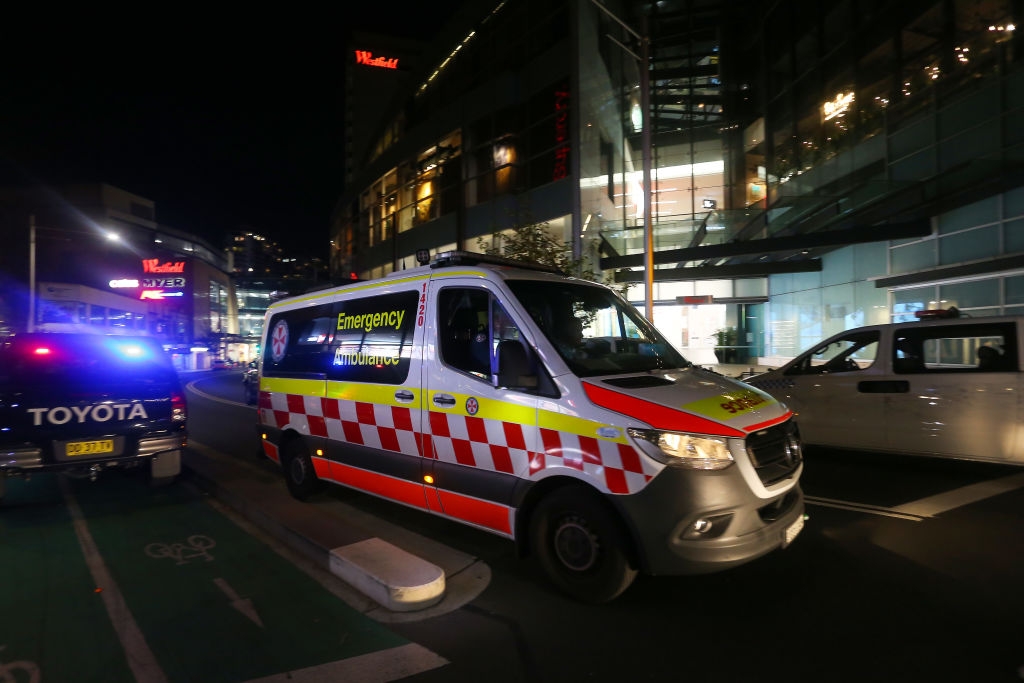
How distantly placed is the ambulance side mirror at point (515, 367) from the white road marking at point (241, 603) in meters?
2.27

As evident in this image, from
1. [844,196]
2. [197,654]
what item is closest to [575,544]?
[197,654]

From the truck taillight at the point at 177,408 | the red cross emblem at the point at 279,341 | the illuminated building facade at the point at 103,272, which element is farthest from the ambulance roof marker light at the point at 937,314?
the illuminated building facade at the point at 103,272

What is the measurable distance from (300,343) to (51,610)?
3.31 metres

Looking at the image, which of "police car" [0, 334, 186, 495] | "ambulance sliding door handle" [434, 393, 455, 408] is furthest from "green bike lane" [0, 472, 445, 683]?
"ambulance sliding door handle" [434, 393, 455, 408]

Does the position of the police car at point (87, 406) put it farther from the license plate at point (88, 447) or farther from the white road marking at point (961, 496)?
the white road marking at point (961, 496)

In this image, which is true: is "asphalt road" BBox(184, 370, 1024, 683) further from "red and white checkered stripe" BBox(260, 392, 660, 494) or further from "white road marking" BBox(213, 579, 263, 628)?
"white road marking" BBox(213, 579, 263, 628)

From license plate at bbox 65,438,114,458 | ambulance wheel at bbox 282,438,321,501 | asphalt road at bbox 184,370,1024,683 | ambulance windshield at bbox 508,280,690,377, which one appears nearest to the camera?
asphalt road at bbox 184,370,1024,683

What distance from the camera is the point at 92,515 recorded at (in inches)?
233

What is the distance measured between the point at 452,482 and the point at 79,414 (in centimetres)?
448

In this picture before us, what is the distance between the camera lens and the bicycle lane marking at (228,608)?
10.2ft

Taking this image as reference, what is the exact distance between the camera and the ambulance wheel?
6.12 meters

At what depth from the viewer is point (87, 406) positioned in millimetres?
5957

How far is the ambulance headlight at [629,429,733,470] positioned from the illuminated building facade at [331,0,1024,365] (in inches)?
360

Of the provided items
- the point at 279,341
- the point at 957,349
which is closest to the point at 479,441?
the point at 279,341
